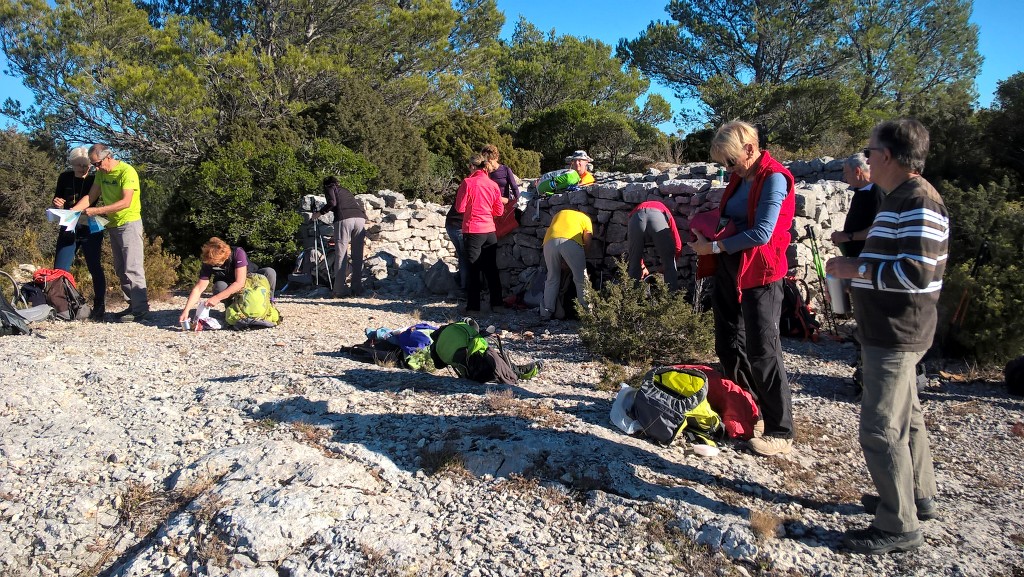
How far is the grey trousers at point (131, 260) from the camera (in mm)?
6707

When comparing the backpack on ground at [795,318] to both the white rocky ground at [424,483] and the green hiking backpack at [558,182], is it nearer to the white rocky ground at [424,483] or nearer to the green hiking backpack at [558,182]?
the white rocky ground at [424,483]

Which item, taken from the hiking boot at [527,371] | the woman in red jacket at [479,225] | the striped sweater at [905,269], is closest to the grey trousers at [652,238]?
the woman in red jacket at [479,225]

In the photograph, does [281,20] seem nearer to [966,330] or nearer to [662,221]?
[662,221]

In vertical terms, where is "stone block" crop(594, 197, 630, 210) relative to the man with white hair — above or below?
above

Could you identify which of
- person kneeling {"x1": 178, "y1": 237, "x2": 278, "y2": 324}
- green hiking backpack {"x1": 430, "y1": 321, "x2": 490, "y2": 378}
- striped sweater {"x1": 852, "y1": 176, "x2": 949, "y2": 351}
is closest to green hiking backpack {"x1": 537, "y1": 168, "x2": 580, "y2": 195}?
person kneeling {"x1": 178, "y1": 237, "x2": 278, "y2": 324}

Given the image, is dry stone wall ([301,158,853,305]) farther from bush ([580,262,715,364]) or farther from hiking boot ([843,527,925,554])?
hiking boot ([843,527,925,554])

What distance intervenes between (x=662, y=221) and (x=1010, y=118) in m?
8.69

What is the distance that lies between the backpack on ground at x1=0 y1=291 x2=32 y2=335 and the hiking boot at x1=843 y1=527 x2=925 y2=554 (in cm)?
655

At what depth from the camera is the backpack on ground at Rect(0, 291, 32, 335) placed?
6.01 meters

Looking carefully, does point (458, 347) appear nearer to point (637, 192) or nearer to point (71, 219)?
point (637, 192)

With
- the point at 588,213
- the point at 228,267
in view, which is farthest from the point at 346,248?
the point at 588,213

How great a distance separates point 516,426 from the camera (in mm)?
3777

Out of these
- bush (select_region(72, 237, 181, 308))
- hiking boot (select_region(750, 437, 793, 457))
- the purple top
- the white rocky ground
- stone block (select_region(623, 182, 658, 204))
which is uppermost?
stone block (select_region(623, 182, 658, 204))

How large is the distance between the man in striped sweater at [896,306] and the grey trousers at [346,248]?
7.26 m
